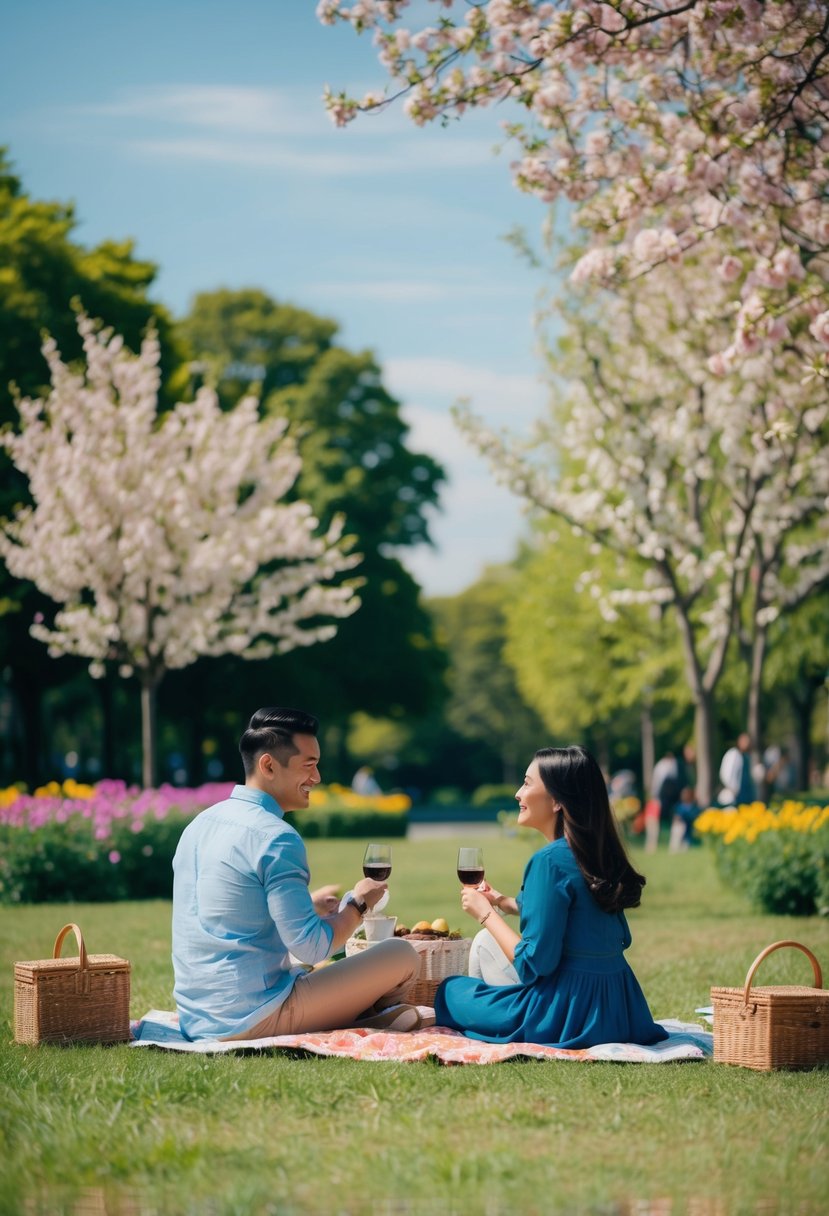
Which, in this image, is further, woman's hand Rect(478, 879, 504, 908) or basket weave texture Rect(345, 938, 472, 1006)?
basket weave texture Rect(345, 938, 472, 1006)

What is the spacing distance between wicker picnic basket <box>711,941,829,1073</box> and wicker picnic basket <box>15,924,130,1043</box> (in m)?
2.75

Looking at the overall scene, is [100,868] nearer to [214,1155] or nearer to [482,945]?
[482,945]

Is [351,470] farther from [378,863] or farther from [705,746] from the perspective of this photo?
[378,863]

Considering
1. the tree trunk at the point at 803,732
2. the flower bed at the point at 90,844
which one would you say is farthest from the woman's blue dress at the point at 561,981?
the tree trunk at the point at 803,732

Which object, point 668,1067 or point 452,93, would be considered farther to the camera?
point 452,93

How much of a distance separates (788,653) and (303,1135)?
79.0 ft

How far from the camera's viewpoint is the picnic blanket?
6.31 meters

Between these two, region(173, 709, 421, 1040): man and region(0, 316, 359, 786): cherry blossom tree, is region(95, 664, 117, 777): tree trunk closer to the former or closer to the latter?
region(0, 316, 359, 786): cherry blossom tree

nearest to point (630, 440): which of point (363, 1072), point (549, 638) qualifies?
point (363, 1072)

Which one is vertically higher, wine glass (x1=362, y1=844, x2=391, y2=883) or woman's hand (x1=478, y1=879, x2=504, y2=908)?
wine glass (x1=362, y1=844, x2=391, y2=883)

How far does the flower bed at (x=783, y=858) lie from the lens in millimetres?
13141

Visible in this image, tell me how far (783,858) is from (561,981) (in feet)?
24.1

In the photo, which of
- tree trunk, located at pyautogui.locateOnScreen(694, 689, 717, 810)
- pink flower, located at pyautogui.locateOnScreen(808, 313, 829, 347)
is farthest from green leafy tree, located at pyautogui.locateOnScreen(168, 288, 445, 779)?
pink flower, located at pyautogui.locateOnScreen(808, 313, 829, 347)

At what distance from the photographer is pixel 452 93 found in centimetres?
935
